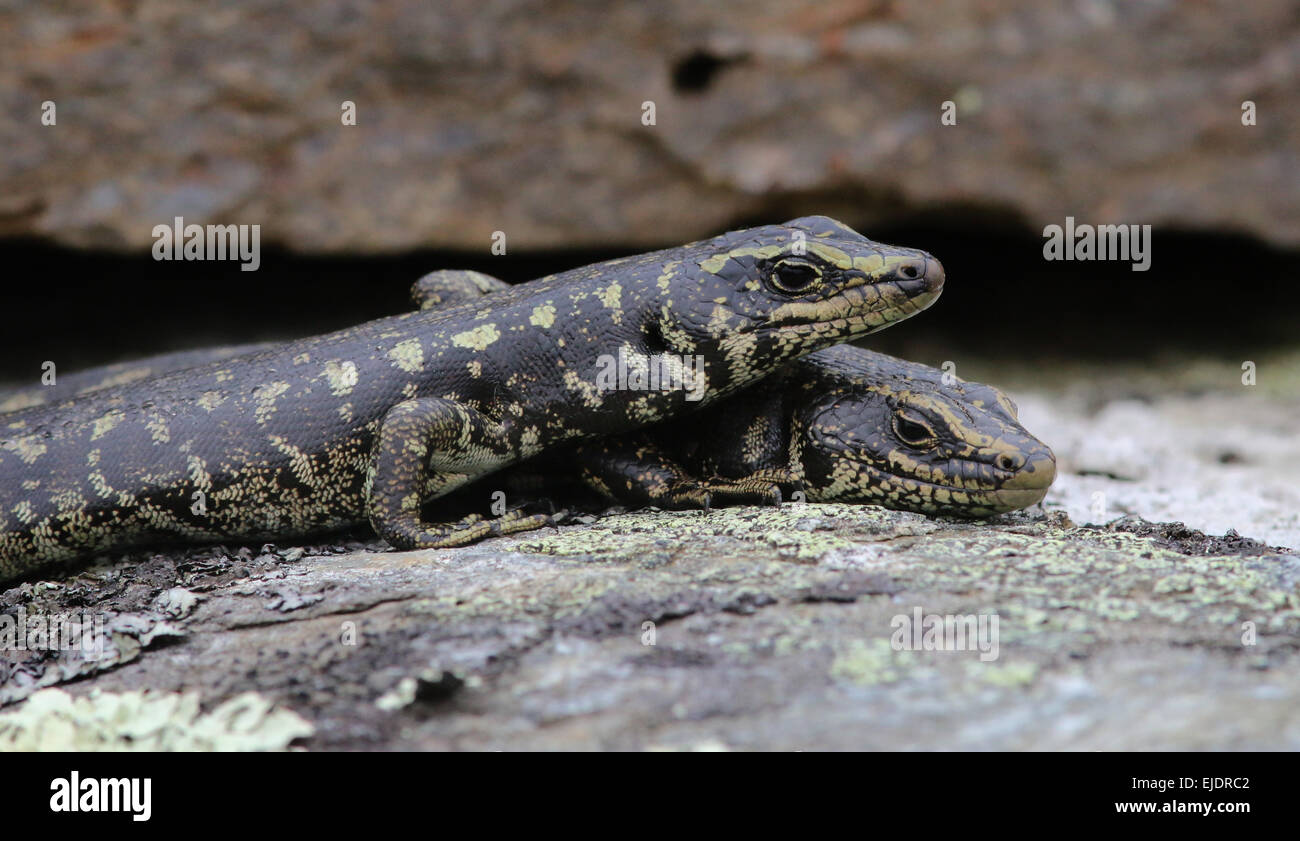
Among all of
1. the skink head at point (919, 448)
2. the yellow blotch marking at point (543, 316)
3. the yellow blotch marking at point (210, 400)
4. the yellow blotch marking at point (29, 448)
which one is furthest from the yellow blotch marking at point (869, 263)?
the yellow blotch marking at point (29, 448)

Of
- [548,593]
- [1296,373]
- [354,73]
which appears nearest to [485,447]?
[548,593]

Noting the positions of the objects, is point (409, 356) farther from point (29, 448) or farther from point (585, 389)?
point (29, 448)

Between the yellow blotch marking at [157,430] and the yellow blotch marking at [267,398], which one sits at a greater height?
the yellow blotch marking at [267,398]

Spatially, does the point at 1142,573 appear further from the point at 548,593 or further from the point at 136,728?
the point at 136,728

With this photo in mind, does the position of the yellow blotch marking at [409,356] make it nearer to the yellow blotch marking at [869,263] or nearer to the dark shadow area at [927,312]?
the yellow blotch marking at [869,263]

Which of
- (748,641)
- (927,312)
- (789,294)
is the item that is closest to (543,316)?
(789,294)

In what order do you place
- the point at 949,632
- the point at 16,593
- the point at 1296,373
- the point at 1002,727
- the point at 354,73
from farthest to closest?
the point at 1296,373
the point at 354,73
the point at 16,593
the point at 949,632
the point at 1002,727
